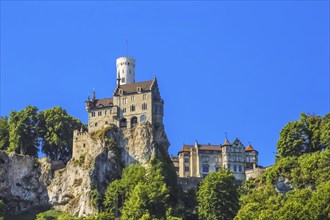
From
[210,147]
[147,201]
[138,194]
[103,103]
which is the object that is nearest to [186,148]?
[210,147]

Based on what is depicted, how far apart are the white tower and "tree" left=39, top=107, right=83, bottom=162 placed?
12343 mm

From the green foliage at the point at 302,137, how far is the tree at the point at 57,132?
40.3m

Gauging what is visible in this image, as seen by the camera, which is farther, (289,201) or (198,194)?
(198,194)

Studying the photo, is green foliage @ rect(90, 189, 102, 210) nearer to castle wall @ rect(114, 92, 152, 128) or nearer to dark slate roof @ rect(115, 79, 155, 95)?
castle wall @ rect(114, 92, 152, 128)

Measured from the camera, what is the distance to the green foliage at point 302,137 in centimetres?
13005

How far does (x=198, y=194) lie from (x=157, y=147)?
13998mm

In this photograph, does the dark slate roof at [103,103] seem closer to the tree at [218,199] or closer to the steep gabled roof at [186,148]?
the steep gabled roof at [186,148]

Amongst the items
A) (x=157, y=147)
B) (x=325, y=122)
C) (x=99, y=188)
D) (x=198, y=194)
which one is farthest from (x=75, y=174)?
(x=325, y=122)

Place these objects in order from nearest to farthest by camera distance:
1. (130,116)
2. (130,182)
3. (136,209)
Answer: (136,209)
(130,182)
(130,116)

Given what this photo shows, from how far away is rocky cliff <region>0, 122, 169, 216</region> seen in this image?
133 m

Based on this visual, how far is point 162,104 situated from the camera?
462ft

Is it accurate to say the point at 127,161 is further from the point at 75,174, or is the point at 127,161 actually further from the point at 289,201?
the point at 289,201

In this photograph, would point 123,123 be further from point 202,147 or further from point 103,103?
point 202,147

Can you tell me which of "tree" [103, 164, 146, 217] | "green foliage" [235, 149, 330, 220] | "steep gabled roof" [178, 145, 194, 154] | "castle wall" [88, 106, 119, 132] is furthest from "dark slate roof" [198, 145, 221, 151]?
"tree" [103, 164, 146, 217]
